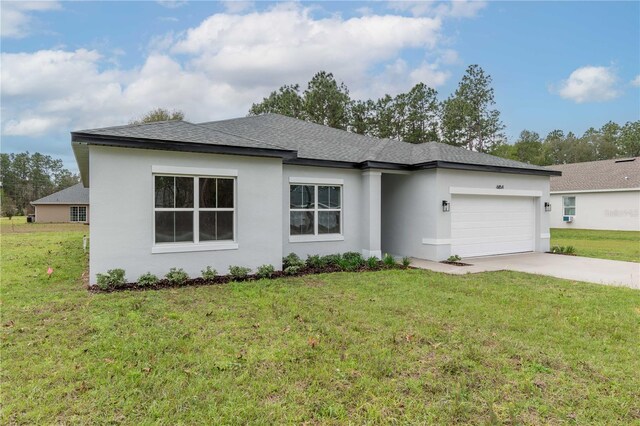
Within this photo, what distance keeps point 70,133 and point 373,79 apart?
84.5ft

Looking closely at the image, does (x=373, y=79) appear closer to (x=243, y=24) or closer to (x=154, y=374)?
(x=243, y=24)

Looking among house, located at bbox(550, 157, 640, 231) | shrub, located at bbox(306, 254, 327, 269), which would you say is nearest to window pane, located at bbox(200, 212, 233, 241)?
shrub, located at bbox(306, 254, 327, 269)

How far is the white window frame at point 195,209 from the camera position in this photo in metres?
8.29

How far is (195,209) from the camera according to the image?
8.69m

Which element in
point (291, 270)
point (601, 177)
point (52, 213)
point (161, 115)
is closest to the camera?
point (291, 270)

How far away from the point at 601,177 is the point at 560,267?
20.1 metres

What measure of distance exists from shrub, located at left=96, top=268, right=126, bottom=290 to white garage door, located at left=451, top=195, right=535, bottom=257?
965 cm

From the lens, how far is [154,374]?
3.80 metres

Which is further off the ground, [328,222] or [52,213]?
[52,213]

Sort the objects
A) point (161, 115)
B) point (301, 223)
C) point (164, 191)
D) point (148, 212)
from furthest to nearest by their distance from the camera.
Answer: point (161, 115), point (301, 223), point (164, 191), point (148, 212)

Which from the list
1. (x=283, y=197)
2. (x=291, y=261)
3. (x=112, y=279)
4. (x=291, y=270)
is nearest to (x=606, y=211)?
(x=283, y=197)

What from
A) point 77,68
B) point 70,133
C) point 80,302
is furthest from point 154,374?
point 77,68

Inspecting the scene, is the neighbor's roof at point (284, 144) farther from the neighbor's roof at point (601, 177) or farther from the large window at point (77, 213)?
the large window at point (77, 213)

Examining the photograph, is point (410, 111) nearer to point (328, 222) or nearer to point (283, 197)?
point (328, 222)
